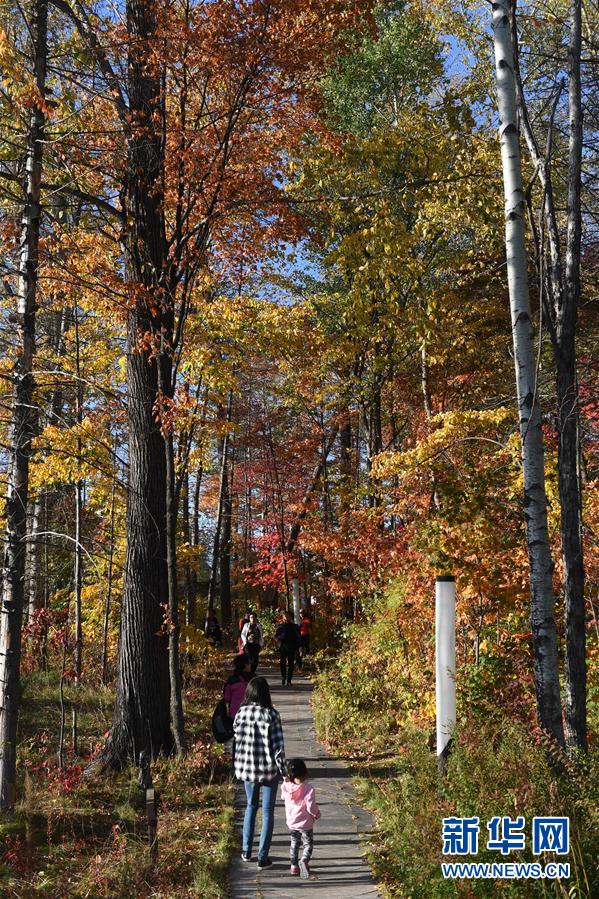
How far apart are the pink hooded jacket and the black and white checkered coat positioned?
249 mm

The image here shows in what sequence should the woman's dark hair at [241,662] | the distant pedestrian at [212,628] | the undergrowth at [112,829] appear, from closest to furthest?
the undergrowth at [112,829] < the woman's dark hair at [241,662] < the distant pedestrian at [212,628]

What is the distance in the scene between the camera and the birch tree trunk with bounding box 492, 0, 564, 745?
6.04 m

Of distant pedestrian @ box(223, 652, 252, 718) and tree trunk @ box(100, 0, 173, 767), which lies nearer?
distant pedestrian @ box(223, 652, 252, 718)

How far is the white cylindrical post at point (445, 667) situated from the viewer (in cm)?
646

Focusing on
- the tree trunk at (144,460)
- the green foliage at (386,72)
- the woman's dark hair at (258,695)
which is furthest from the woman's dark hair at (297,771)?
the green foliage at (386,72)

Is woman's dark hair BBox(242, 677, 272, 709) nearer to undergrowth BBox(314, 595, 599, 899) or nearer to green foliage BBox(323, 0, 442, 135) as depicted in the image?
undergrowth BBox(314, 595, 599, 899)

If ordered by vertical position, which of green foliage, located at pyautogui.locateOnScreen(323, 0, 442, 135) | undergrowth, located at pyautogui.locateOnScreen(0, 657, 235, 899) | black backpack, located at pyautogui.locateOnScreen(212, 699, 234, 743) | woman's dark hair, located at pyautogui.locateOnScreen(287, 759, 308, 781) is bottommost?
undergrowth, located at pyautogui.locateOnScreen(0, 657, 235, 899)

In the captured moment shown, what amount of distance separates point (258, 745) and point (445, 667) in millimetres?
1829

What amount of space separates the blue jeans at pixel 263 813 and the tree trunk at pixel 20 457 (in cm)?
240

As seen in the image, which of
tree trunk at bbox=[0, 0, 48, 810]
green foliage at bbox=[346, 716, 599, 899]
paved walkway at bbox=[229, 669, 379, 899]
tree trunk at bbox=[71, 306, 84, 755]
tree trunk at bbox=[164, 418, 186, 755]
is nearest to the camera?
green foliage at bbox=[346, 716, 599, 899]

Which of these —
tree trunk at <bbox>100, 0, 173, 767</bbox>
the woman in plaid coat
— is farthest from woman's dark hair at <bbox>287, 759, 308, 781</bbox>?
tree trunk at <bbox>100, 0, 173, 767</bbox>

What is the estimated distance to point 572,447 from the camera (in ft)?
25.0

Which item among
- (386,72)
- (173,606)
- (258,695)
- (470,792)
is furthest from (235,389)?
(386,72)

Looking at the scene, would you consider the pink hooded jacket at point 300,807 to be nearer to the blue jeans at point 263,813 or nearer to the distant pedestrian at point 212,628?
the blue jeans at point 263,813
